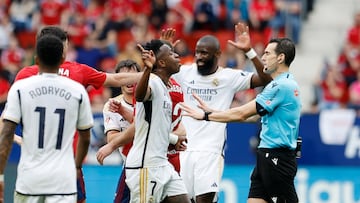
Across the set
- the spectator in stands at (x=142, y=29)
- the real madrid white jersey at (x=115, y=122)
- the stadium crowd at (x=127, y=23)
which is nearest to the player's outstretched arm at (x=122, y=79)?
the real madrid white jersey at (x=115, y=122)

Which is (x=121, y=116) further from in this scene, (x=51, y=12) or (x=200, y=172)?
(x=51, y=12)

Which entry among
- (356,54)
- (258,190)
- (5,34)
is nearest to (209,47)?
(258,190)

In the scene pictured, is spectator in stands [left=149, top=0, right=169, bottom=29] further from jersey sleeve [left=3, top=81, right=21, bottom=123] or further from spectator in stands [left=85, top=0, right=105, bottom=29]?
jersey sleeve [left=3, top=81, right=21, bottom=123]

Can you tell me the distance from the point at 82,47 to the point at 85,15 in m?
1.81

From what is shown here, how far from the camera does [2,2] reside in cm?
2697

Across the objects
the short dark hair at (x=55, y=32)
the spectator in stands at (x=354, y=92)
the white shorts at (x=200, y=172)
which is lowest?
the white shorts at (x=200, y=172)

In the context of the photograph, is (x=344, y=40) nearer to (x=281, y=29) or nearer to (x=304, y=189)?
(x=281, y=29)

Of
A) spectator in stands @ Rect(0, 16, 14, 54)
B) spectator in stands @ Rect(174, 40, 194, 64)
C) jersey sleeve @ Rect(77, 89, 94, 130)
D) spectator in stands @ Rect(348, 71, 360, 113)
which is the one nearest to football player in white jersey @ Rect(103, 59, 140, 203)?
jersey sleeve @ Rect(77, 89, 94, 130)

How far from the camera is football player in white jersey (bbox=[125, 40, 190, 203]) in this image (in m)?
10.9

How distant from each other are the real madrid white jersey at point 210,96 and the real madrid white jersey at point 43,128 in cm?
417

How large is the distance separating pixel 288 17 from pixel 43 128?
16.5 meters

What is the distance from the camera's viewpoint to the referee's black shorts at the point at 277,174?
37.5ft

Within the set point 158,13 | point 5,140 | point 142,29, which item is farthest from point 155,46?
point 158,13

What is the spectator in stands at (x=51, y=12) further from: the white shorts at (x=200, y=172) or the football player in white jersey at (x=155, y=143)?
the football player in white jersey at (x=155, y=143)
